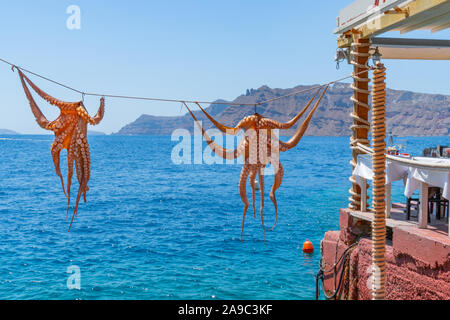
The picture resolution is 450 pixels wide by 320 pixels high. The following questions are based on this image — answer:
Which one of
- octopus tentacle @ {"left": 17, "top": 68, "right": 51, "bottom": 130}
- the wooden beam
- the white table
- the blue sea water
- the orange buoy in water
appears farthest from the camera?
the orange buoy in water

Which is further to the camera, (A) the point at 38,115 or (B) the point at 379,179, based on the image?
(A) the point at 38,115

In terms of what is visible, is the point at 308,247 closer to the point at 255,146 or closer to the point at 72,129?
the point at 255,146

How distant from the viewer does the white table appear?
7961 millimetres

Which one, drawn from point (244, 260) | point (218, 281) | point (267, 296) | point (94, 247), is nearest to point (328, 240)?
point (267, 296)

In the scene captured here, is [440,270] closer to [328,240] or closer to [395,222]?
[395,222]

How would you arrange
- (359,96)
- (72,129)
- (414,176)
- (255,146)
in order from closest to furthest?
(72,129) → (255,146) → (414,176) → (359,96)

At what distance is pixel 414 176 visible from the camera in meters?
8.58

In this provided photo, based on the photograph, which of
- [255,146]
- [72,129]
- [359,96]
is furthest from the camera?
[359,96]

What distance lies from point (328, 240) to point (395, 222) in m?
2.47

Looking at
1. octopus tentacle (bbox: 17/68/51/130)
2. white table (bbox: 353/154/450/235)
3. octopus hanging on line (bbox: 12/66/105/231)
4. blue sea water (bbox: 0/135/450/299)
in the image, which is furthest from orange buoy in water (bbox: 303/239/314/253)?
octopus tentacle (bbox: 17/68/51/130)

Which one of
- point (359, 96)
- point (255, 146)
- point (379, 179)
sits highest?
point (359, 96)

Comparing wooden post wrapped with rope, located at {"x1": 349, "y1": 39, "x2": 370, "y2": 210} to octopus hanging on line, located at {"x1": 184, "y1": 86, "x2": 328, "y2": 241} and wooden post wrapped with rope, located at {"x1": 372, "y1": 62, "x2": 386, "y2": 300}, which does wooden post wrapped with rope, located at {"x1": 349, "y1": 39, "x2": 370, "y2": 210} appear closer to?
octopus hanging on line, located at {"x1": 184, "y1": 86, "x2": 328, "y2": 241}

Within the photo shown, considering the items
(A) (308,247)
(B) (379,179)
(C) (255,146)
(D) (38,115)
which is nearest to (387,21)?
(C) (255,146)
